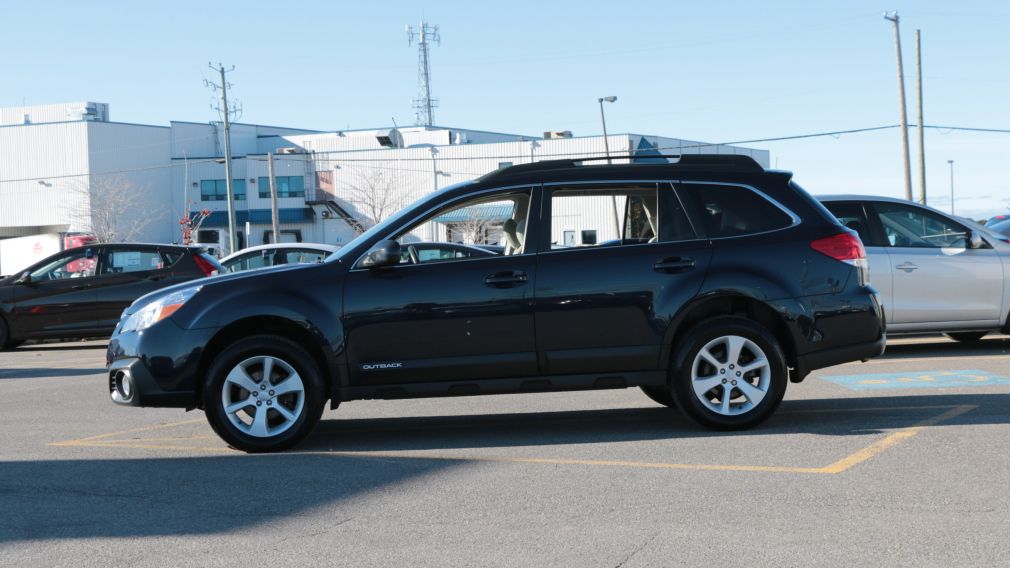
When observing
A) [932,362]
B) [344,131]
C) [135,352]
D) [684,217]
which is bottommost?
[932,362]

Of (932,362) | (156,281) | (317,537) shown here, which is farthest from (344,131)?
(317,537)

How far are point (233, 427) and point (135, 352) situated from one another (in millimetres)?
849

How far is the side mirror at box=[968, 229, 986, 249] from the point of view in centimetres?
1247

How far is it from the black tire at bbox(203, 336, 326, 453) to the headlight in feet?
1.47

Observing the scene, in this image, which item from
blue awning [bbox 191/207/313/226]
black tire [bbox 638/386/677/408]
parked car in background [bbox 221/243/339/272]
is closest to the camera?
black tire [bbox 638/386/677/408]

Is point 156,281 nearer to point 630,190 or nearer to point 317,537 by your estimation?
point 630,190

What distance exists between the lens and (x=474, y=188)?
26.3ft

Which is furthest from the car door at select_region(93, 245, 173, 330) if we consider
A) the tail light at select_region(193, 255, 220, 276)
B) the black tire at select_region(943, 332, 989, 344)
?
the black tire at select_region(943, 332, 989, 344)

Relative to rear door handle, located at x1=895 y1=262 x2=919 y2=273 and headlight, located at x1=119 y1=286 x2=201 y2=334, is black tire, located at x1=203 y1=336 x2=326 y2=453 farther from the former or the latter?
rear door handle, located at x1=895 y1=262 x2=919 y2=273

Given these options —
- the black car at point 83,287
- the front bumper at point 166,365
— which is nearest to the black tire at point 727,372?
the front bumper at point 166,365

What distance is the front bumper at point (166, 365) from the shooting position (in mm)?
7617

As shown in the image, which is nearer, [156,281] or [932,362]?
[932,362]

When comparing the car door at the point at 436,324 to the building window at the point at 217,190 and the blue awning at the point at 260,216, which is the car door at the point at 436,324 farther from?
the building window at the point at 217,190

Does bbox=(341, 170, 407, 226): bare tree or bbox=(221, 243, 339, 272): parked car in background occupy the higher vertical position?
bbox=(341, 170, 407, 226): bare tree
